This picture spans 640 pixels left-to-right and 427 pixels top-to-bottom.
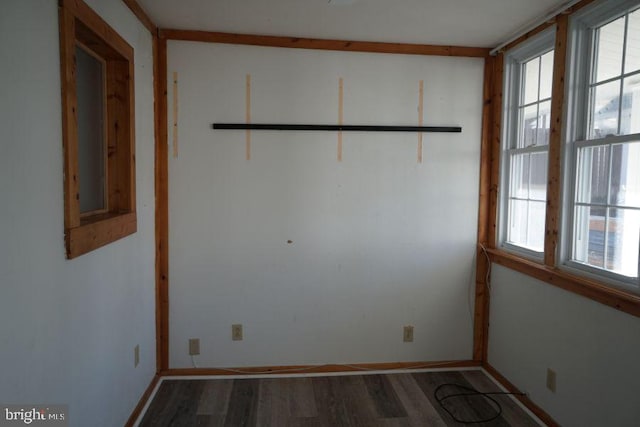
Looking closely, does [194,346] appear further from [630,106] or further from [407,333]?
[630,106]

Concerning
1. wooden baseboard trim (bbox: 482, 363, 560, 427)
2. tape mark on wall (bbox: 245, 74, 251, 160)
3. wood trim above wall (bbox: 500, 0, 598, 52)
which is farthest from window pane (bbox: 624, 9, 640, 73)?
tape mark on wall (bbox: 245, 74, 251, 160)

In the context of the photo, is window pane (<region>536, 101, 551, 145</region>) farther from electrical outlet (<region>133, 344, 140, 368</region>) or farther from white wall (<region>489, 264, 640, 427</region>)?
electrical outlet (<region>133, 344, 140, 368</region>)

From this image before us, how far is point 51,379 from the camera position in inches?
55.3

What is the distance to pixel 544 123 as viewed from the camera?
2.56 metres

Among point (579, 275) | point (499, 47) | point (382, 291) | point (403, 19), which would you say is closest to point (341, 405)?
point (382, 291)

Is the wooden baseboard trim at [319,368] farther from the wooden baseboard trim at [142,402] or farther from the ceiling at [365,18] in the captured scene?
the ceiling at [365,18]

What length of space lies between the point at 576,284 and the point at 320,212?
67.3 inches

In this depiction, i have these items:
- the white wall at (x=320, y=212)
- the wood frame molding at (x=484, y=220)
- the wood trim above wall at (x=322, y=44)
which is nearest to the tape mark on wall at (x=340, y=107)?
the white wall at (x=320, y=212)

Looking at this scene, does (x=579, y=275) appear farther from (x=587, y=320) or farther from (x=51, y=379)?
(x=51, y=379)

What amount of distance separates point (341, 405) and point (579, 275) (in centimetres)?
170

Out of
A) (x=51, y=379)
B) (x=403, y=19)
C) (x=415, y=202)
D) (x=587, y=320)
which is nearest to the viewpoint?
(x=51, y=379)

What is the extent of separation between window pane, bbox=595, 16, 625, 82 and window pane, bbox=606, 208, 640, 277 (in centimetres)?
75

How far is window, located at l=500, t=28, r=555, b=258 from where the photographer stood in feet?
8.41

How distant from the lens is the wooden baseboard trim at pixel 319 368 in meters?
2.87
